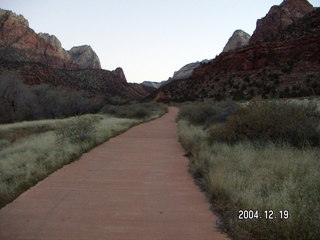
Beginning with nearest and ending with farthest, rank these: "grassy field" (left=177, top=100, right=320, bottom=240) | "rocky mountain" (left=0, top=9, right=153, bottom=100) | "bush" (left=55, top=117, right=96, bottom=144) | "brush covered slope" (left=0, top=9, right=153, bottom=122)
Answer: "grassy field" (left=177, top=100, right=320, bottom=240) < "bush" (left=55, top=117, right=96, bottom=144) < "brush covered slope" (left=0, top=9, right=153, bottom=122) < "rocky mountain" (left=0, top=9, right=153, bottom=100)

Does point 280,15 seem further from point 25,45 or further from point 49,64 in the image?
point 49,64

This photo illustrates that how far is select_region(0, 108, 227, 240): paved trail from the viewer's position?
→ 4160 mm

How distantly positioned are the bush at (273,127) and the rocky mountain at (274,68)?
2119cm

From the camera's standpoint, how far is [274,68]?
41.5m

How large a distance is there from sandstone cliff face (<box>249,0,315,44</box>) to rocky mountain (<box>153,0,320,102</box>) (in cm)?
2456

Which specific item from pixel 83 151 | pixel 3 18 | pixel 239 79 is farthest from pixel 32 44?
pixel 83 151

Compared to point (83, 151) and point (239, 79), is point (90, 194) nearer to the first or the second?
point (83, 151)

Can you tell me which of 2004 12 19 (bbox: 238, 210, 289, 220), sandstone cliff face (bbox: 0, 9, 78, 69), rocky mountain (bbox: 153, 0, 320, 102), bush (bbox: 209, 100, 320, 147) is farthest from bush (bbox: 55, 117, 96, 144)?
sandstone cliff face (bbox: 0, 9, 78, 69)

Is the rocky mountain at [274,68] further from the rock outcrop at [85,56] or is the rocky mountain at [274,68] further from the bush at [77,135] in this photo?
the rock outcrop at [85,56]

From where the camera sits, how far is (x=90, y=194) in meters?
5.91

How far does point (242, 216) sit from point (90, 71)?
99.0 meters

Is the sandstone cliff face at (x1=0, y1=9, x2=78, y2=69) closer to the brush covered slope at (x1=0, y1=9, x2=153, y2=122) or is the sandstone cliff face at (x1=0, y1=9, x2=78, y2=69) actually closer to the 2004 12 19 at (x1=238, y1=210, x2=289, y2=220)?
the brush covered slope at (x1=0, y1=9, x2=153, y2=122)

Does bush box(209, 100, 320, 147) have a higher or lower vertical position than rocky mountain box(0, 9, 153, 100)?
lower

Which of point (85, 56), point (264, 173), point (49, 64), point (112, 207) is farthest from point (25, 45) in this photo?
point (264, 173)
